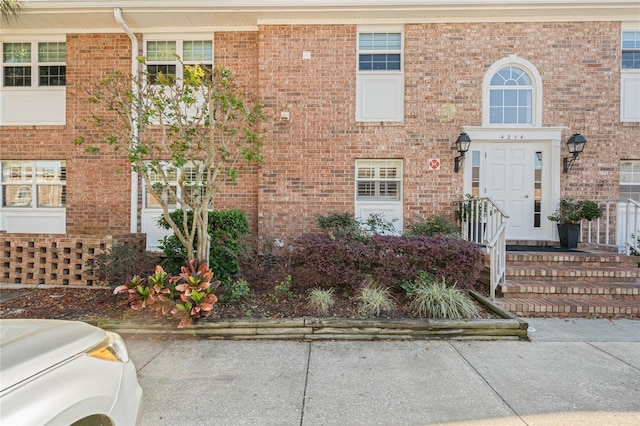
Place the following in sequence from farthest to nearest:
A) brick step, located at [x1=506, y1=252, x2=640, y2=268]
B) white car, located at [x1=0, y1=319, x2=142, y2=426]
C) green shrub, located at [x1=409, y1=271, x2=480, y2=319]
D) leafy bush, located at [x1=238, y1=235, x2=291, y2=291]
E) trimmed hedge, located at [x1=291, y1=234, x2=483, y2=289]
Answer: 1. brick step, located at [x1=506, y1=252, x2=640, y2=268]
2. leafy bush, located at [x1=238, y1=235, x2=291, y2=291]
3. trimmed hedge, located at [x1=291, y1=234, x2=483, y2=289]
4. green shrub, located at [x1=409, y1=271, x2=480, y2=319]
5. white car, located at [x1=0, y1=319, x2=142, y2=426]

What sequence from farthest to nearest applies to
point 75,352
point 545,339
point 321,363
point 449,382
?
point 545,339 → point 321,363 → point 449,382 → point 75,352

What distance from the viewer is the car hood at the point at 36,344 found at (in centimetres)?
140

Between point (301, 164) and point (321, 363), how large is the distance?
493cm

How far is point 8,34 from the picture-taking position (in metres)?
7.82

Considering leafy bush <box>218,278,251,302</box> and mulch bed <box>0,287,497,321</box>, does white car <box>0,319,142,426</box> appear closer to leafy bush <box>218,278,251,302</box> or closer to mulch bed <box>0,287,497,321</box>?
mulch bed <box>0,287,497,321</box>

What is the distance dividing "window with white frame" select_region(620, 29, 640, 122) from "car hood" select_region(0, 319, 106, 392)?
10.1 m

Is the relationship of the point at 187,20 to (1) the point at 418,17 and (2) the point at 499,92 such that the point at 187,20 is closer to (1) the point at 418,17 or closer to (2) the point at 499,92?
(1) the point at 418,17

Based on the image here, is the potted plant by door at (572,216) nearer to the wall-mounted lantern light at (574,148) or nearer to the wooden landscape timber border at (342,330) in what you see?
the wall-mounted lantern light at (574,148)

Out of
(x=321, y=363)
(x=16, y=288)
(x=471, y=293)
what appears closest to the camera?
(x=321, y=363)

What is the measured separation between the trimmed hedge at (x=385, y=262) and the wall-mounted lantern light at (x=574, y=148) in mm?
4037

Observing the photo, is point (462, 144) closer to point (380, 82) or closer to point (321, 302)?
point (380, 82)

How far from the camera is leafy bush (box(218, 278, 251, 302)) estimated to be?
4.81 m

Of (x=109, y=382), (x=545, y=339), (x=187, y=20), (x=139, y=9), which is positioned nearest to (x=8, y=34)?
(x=139, y=9)

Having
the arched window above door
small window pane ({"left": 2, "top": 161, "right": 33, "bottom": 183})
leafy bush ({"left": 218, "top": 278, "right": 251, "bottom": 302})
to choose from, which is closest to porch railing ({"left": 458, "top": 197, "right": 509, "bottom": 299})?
the arched window above door
